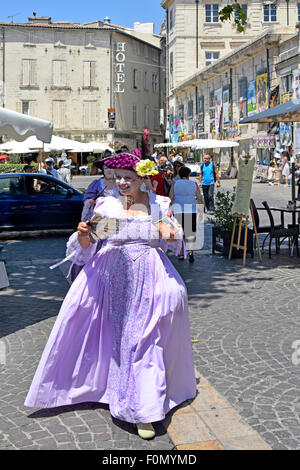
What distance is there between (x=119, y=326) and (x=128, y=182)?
35.1 inches

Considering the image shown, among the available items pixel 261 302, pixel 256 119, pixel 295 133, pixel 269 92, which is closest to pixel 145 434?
pixel 261 302

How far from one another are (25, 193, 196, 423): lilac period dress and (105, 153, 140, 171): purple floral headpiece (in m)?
0.25

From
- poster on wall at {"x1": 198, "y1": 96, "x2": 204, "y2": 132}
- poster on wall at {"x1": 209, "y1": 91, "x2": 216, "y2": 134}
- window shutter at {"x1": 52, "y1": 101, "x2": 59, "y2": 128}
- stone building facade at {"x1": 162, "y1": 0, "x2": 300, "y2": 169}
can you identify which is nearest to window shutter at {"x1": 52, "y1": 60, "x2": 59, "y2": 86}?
window shutter at {"x1": 52, "y1": 101, "x2": 59, "y2": 128}

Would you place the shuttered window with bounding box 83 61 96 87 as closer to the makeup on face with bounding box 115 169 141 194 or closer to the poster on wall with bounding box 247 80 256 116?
the poster on wall with bounding box 247 80 256 116

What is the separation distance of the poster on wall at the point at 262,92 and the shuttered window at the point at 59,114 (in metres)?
23.9

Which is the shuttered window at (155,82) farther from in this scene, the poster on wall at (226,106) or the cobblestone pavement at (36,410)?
the cobblestone pavement at (36,410)

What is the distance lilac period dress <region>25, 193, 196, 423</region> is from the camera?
361 cm

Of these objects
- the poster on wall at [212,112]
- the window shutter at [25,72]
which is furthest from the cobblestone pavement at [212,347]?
the window shutter at [25,72]

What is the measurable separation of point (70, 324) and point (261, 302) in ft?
11.6

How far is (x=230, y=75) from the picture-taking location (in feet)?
121

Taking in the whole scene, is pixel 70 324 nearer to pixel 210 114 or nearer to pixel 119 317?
pixel 119 317

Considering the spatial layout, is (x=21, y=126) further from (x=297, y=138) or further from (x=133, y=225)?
(x=297, y=138)

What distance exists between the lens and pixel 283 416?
3.74 metres

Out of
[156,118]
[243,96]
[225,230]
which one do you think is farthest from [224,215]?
[156,118]
